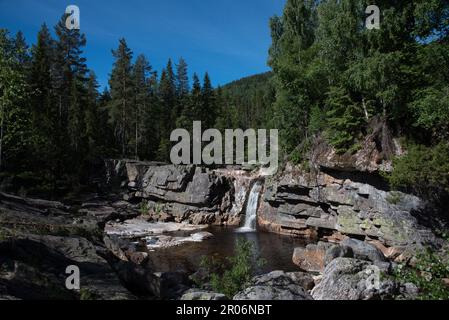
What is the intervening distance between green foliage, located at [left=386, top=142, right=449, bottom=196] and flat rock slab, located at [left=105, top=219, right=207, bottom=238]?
17.9m

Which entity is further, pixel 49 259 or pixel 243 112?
pixel 243 112

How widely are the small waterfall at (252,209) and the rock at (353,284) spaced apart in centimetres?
1658

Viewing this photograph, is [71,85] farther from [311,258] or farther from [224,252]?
[311,258]

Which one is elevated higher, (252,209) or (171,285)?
(252,209)

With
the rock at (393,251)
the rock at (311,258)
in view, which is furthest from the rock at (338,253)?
the rock at (393,251)

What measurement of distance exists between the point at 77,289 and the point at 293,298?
583 cm

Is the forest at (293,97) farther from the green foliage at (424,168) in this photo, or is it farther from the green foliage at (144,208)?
the green foliage at (144,208)

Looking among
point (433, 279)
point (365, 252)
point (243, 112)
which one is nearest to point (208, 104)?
point (243, 112)

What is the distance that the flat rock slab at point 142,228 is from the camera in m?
25.4

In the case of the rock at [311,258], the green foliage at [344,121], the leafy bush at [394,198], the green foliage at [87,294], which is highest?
the green foliage at [344,121]

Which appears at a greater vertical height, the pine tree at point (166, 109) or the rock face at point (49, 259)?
the pine tree at point (166, 109)

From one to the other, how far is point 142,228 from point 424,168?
845 inches

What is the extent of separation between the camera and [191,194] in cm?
3130

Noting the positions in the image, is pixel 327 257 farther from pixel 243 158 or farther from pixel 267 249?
pixel 243 158
